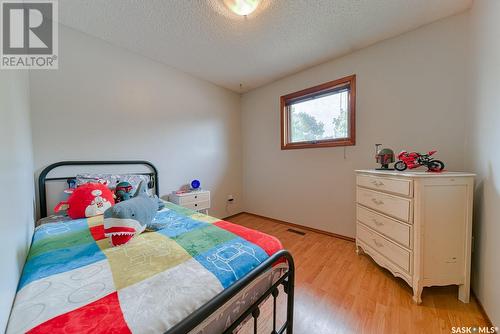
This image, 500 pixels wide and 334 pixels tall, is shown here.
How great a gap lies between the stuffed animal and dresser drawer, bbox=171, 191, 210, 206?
70 cm

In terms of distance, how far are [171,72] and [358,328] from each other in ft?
10.7

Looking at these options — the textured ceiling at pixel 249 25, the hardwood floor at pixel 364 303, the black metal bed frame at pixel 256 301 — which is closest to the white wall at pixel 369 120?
the textured ceiling at pixel 249 25

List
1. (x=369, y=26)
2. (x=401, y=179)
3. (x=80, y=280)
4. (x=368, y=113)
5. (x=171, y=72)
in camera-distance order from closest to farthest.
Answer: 1. (x=80, y=280)
2. (x=401, y=179)
3. (x=369, y=26)
4. (x=368, y=113)
5. (x=171, y=72)

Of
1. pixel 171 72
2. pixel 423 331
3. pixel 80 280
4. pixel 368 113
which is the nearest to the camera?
pixel 80 280

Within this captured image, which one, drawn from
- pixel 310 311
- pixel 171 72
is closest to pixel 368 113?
pixel 310 311

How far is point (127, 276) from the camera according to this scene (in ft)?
2.41

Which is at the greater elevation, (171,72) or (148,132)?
(171,72)

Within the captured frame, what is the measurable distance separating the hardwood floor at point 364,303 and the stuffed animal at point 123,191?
5.70 feet

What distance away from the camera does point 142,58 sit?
2.28m

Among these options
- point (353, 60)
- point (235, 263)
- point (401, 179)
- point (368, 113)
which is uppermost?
point (353, 60)

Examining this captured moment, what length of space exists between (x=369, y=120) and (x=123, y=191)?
9.11 feet

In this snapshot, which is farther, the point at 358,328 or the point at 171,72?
the point at 171,72

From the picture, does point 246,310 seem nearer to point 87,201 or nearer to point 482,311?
point 87,201

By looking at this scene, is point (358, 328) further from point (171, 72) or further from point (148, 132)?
point (171, 72)
